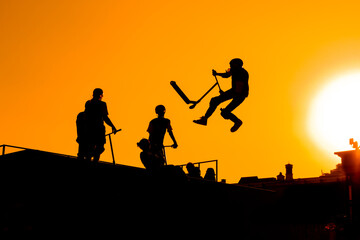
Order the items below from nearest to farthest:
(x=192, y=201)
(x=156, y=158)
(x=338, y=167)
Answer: (x=156, y=158) → (x=192, y=201) → (x=338, y=167)

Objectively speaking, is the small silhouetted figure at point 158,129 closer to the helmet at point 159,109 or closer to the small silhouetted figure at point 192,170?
the helmet at point 159,109

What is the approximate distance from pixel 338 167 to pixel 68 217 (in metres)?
45.6

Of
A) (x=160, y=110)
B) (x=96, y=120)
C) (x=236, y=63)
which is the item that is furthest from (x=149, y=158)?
(x=236, y=63)

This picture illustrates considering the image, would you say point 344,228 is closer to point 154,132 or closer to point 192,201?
point 192,201

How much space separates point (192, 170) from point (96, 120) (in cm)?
398

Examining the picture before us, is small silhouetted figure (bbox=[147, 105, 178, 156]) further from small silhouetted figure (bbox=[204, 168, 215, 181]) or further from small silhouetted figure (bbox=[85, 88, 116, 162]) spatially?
small silhouetted figure (bbox=[204, 168, 215, 181])

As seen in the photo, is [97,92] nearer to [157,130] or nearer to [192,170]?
[157,130]

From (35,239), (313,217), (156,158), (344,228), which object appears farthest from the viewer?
(313,217)

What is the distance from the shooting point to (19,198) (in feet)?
49.6

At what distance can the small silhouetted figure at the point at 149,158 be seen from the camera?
15.6 metres

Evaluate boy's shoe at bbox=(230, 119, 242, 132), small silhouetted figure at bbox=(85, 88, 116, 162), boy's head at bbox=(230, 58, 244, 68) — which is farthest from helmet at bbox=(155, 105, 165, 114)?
boy's head at bbox=(230, 58, 244, 68)

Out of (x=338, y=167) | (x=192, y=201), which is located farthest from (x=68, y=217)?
(x=338, y=167)

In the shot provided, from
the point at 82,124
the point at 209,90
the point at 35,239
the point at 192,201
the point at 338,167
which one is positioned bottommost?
the point at 35,239

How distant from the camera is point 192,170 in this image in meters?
18.6
